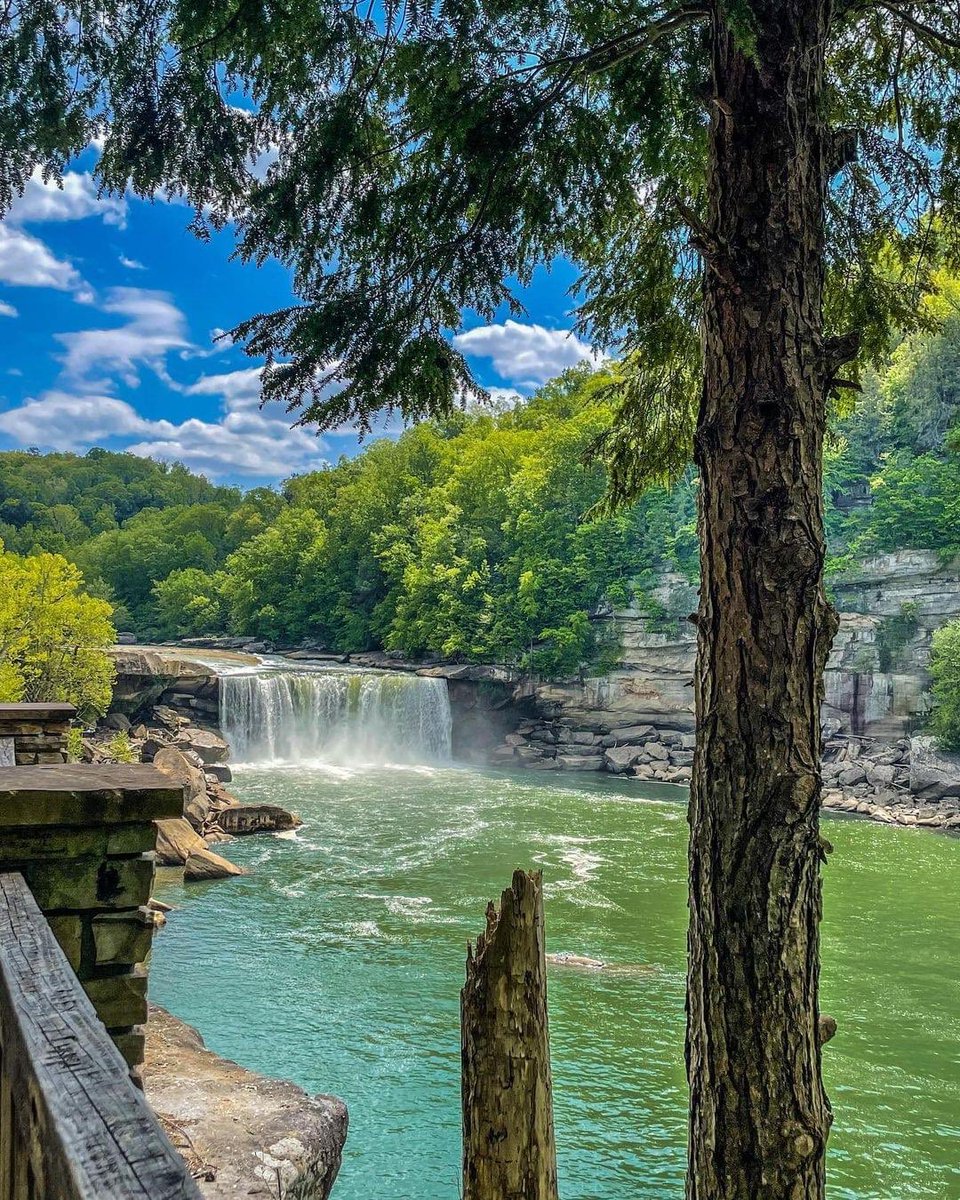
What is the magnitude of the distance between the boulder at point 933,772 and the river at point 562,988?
15.4ft

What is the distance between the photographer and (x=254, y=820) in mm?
16812

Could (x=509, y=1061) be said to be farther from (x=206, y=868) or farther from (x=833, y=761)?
(x=833, y=761)

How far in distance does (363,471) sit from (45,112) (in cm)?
5084

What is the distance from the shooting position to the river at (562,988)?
268 inches

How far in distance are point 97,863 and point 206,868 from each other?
39.5ft

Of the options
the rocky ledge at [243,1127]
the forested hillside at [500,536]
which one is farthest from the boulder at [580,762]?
the rocky ledge at [243,1127]

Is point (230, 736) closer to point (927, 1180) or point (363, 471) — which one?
point (927, 1180)

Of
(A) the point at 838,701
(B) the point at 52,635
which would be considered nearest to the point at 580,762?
(A) the point at 838,701

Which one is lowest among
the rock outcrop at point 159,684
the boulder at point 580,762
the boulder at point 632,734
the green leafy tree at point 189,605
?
the boulder at point 580,762

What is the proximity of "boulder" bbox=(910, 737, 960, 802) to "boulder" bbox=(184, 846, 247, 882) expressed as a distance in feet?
55.0

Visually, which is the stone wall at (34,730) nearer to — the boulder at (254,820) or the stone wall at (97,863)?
the stone wall at (97,863)

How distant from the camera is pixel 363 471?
53938 mm

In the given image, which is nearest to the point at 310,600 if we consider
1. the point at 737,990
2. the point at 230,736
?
the point at 230,736

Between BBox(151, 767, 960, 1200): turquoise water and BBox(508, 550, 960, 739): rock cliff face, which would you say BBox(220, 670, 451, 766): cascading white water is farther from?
BBox(151, 767, 960, 1200): turquoise water
